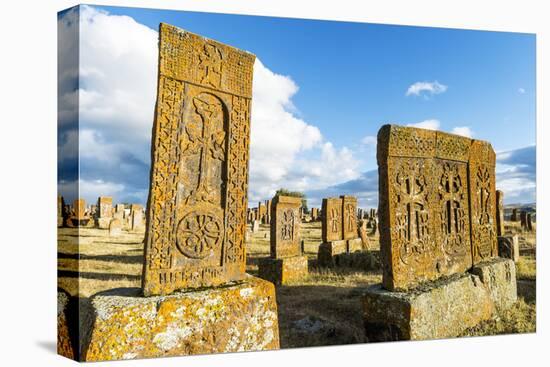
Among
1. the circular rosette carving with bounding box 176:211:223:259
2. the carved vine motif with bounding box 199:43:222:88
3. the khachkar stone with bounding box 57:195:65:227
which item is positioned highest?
the carved vine motif with bounding box 199:43:222:88

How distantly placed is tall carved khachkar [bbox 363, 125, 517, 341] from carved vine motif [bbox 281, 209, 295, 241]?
404 centimetres

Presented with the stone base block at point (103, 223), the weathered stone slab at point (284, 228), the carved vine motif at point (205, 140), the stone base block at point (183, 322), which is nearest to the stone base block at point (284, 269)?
the weathered stone slab at point (284, 228)

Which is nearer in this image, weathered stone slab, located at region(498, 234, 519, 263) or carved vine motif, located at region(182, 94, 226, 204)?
carved vine motif, located at region(182, 94, 226, 204)

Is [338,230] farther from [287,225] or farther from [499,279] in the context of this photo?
[499,279]

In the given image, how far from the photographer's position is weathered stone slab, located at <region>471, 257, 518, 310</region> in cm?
552

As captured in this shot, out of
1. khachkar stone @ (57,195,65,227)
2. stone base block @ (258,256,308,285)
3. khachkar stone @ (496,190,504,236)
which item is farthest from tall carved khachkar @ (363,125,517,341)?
khachkar stone @ (496,190,504,236)

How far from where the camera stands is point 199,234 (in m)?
3.50

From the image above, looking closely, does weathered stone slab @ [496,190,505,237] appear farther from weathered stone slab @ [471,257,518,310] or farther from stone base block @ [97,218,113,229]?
stone base block @ [97,218,113,229]

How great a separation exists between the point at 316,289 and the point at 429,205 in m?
3.30

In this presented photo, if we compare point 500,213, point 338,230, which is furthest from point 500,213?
point 338,230

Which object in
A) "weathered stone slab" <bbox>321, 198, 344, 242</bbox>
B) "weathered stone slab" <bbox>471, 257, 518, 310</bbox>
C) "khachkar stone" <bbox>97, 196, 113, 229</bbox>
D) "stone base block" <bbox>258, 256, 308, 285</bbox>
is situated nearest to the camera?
"weathered stone slab" <bbox>471, 257, 518, 310</bbox>

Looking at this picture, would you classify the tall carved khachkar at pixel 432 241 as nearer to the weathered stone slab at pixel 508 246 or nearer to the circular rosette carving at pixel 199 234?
the circular rosette carving at pixel 199 234

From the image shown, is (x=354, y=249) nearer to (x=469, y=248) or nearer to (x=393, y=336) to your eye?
(x=469, y=248)

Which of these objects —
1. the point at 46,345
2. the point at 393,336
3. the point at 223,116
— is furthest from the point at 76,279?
the point at 393,336
